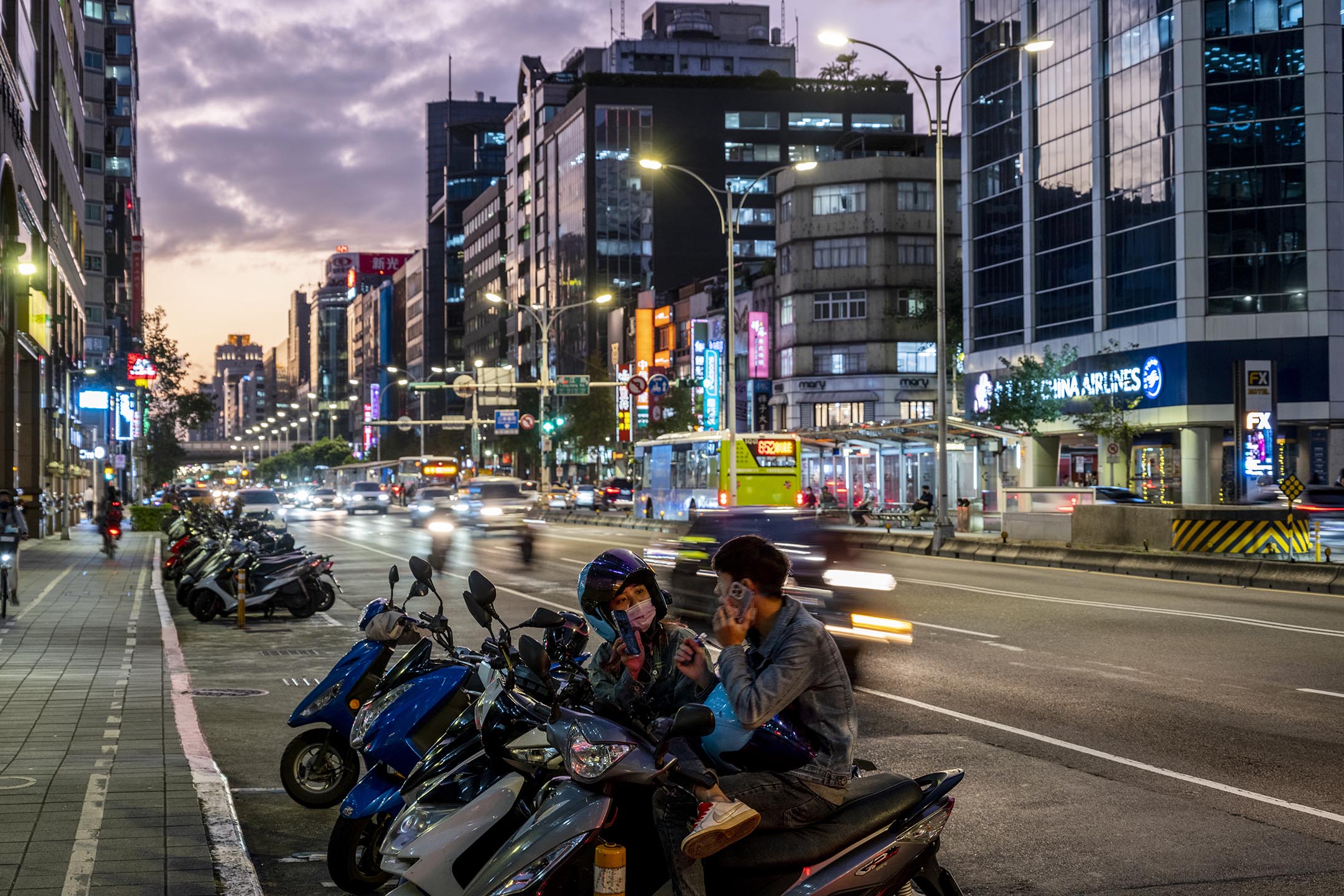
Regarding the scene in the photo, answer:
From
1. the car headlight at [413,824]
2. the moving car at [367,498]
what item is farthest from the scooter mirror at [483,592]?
the moving car at [367,498]

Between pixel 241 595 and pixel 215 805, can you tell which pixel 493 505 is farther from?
pixel 215 805

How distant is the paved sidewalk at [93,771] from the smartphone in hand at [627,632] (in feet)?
6.53

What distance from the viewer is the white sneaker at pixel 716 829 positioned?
13.6ft

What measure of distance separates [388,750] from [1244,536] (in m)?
25.8

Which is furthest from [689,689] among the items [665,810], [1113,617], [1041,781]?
[1113,617]

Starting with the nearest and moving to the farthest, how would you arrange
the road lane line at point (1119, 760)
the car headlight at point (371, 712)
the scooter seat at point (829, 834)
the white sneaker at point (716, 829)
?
the white sneaker at point (716, 829) < the scooter seat at point (829, 834) < the car headlight at point (371, 712) < the road lane line at point (1119, 760)

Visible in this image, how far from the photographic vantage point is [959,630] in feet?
55.9

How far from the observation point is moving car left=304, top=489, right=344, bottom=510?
87312 mm

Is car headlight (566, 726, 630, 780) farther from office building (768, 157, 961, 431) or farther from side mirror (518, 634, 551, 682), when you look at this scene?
→ office building (768, 157, 961, 431)

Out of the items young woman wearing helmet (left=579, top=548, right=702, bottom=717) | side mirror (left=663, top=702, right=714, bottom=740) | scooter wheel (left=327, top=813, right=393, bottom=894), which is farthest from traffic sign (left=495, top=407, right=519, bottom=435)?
side mirror (left=663, top=702, right=714, bottom=740)

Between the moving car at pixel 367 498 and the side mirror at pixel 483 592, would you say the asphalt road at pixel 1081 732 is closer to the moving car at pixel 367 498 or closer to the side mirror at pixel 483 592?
the side mirror at pixel 483 592

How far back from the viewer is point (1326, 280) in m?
52.5

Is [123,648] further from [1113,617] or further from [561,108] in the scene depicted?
[561,108]

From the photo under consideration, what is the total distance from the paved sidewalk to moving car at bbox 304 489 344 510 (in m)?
70.2
